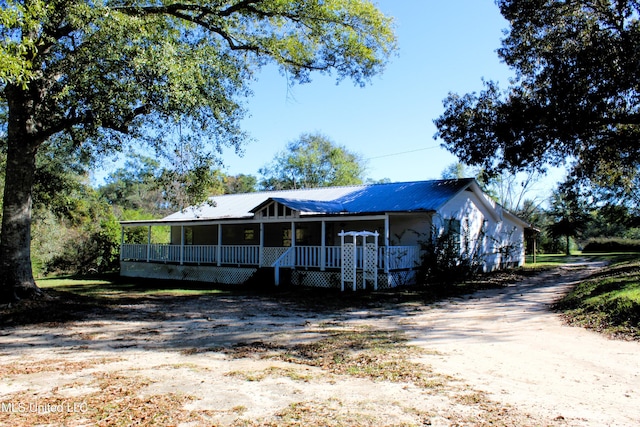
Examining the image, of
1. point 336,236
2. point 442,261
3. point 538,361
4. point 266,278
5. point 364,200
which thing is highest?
point 364,200

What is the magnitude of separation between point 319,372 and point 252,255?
15.3 meters

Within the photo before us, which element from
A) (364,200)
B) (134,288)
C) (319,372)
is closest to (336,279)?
(364,200)

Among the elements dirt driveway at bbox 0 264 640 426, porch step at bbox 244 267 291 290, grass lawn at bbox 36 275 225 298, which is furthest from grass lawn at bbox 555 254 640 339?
grass lawn at bbox 36 275 225 298

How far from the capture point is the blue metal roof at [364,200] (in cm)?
1908

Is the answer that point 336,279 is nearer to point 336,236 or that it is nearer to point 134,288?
point 336,236

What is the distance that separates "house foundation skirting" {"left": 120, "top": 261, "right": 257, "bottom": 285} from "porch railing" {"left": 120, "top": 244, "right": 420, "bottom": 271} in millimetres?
310

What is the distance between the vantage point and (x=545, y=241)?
5303cm

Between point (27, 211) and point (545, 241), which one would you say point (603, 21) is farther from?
point (545, 241)

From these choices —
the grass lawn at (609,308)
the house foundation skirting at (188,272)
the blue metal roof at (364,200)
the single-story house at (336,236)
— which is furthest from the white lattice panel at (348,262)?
the grass lawn at (609,308)

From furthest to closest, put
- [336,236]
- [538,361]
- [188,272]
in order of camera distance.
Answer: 1. [188,272]
2. [336,236]
3. [538,361]

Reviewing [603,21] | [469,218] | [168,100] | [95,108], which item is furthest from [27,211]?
[603,21]

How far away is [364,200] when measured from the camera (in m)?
21.8

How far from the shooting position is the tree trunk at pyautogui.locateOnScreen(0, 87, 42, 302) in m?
12.7

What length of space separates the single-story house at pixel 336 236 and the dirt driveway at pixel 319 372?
22.4ft
